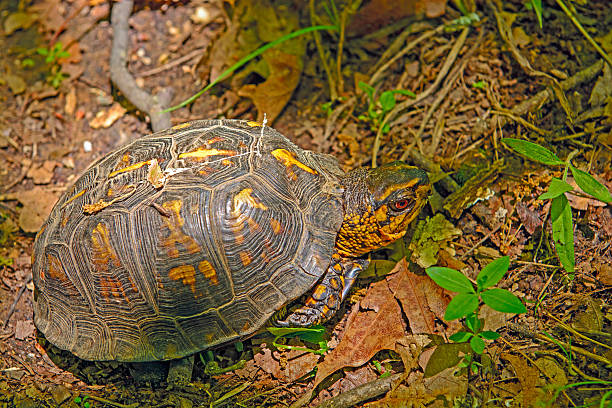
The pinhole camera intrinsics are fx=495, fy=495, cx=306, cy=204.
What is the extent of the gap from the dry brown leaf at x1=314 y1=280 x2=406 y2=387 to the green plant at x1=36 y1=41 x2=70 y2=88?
12.0ft

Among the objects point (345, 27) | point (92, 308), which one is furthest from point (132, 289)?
point (345, 27)

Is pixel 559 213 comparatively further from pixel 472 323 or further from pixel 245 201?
pixel 245 201

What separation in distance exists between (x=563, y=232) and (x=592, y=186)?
0.32 m

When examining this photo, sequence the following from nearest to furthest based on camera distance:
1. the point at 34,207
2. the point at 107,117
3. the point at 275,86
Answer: the point at 34,207
the point at 275,86
the point at 107,117

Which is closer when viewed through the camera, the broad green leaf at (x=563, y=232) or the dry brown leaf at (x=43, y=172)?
the broad green leaf at (x=563, y=232)

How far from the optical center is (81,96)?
4.75 metres

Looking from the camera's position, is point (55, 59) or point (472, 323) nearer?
point (472, 323)

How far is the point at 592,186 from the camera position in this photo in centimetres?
288

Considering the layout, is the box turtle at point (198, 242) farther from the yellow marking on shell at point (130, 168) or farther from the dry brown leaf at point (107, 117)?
the dry brown leaf at point (107, 117)

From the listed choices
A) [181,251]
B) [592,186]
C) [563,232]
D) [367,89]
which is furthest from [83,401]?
[592,186]

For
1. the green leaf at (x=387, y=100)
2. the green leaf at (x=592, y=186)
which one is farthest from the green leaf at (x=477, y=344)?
the green leaf at (x=387, y=100)

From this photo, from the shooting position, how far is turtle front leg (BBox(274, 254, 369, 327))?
3148 mm

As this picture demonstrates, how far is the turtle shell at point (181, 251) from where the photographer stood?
2.93m

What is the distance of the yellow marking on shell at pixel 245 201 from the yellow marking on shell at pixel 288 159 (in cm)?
34
